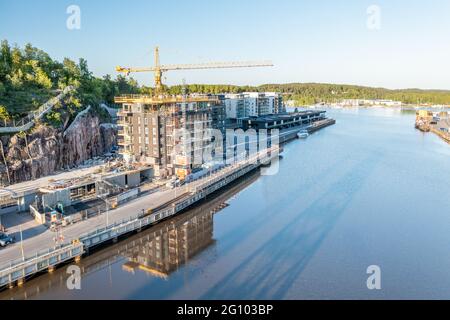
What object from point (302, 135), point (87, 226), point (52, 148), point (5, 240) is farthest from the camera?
point (302, 135)

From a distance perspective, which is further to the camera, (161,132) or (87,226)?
(161,132)

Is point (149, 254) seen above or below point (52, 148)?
below

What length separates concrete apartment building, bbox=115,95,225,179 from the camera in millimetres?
38219

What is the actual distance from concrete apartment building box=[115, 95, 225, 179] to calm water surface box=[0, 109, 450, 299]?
19.3ft

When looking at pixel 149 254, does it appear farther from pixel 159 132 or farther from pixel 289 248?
pixel 159 132

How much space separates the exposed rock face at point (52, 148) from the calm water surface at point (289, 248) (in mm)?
13762

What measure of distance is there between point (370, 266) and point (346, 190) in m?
18.2

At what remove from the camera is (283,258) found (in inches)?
961

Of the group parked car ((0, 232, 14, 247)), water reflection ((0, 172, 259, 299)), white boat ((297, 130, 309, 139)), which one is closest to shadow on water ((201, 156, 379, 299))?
water reflection ((0, 172, 259, 299))

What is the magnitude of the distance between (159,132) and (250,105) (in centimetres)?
6055

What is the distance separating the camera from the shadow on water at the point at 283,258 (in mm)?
20516

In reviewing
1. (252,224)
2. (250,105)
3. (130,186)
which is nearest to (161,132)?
(130,186)

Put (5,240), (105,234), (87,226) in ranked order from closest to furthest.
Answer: (5,240) → (105,234) → (87,226)
